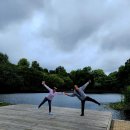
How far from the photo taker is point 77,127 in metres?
9.59

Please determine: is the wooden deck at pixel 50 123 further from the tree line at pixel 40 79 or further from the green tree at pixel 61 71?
the green tree at pixel 61 71

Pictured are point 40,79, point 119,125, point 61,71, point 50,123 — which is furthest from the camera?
point 61,71

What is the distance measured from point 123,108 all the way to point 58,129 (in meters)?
→ 16.0

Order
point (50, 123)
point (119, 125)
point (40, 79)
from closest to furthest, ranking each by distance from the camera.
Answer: point (50, 123) < point (119, 125) < point (40, 79)

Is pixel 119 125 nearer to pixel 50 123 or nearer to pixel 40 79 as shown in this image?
pixel 50 123

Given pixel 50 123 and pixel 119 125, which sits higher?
pixel 50 123

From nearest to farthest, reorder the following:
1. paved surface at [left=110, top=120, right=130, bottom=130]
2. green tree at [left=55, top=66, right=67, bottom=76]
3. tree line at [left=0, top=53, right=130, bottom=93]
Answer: paved surface at [left=110, top=120, right=130, bottom=130]
tree line at [left=0, top=53, right=130, bottom=93]
green tree at [left=55, top=66, right=67, bottom=76]

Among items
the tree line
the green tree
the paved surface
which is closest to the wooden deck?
the paved surface

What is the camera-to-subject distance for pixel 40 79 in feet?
227

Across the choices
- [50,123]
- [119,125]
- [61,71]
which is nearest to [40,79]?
[61,71]

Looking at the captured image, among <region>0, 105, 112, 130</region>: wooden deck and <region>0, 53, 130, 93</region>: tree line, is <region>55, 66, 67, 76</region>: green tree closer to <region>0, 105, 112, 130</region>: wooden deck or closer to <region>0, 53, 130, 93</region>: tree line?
<region>0, 53, 130, 93</region>: tree line

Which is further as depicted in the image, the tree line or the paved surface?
the tree line

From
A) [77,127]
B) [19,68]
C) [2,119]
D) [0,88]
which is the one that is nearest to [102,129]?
[77,127]

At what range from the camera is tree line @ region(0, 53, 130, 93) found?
60188 millimetres
